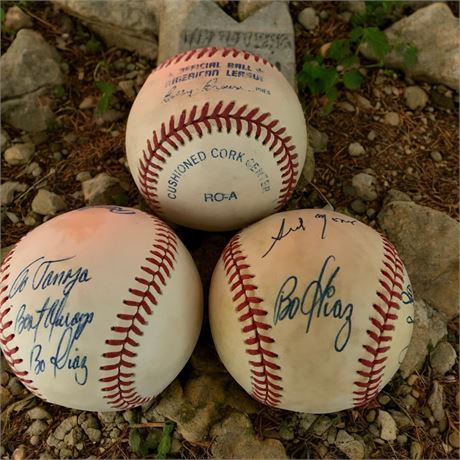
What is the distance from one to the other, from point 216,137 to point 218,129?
0.03 meters

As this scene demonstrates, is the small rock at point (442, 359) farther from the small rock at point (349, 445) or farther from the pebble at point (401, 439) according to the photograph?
the small rock at point (349, 445)

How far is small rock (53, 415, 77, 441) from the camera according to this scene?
1.83 m

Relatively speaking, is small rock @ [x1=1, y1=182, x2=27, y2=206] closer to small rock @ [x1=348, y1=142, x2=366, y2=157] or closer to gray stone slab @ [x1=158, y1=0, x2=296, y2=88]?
gray stone slab @ [x1=158, y1=0, x2=296, y2=88]

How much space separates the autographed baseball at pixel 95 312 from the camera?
140 cm

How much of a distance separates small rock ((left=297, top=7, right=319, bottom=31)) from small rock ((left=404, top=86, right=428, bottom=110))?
1.96 feet

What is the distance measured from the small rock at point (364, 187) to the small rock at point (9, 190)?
1.50 meters

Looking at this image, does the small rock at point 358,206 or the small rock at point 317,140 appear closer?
the small rock at point 358,206

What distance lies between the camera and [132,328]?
142cm

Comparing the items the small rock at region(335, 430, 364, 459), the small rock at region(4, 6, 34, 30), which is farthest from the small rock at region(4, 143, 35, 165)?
the small rock at region(335, 430, 364, 459)

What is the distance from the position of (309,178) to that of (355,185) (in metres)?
0.21
